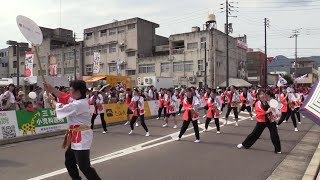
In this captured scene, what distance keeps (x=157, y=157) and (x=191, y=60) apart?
139ft

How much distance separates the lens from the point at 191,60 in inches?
2026

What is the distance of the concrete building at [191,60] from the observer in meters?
50.3

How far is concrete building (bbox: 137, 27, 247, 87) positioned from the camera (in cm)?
5034

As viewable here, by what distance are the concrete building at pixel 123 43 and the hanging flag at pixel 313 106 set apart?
50173mm

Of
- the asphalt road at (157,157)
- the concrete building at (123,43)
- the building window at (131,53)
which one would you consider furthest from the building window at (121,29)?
the asphalt road at (157,157)

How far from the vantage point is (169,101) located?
1967 centimetres

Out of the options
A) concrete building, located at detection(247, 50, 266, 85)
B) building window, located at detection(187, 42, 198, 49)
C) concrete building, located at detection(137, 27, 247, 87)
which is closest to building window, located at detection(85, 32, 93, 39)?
concrete building, located at detection(137, 27, 247, 87)

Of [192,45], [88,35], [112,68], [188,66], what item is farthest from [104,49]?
[192,45]

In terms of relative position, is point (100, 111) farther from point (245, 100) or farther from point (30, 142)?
point (245, 100)

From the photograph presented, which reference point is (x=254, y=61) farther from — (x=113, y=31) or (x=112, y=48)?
(x=113, y=31)

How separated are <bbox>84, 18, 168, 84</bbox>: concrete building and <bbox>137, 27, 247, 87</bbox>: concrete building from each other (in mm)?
1952

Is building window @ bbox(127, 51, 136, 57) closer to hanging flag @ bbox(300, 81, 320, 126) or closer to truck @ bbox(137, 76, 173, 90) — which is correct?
truck @ bbox(137, 76, 173, 90)

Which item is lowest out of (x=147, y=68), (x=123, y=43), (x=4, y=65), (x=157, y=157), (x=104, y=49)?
(x=157, y=157)

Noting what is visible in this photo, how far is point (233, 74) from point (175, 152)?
48533 millimetres
